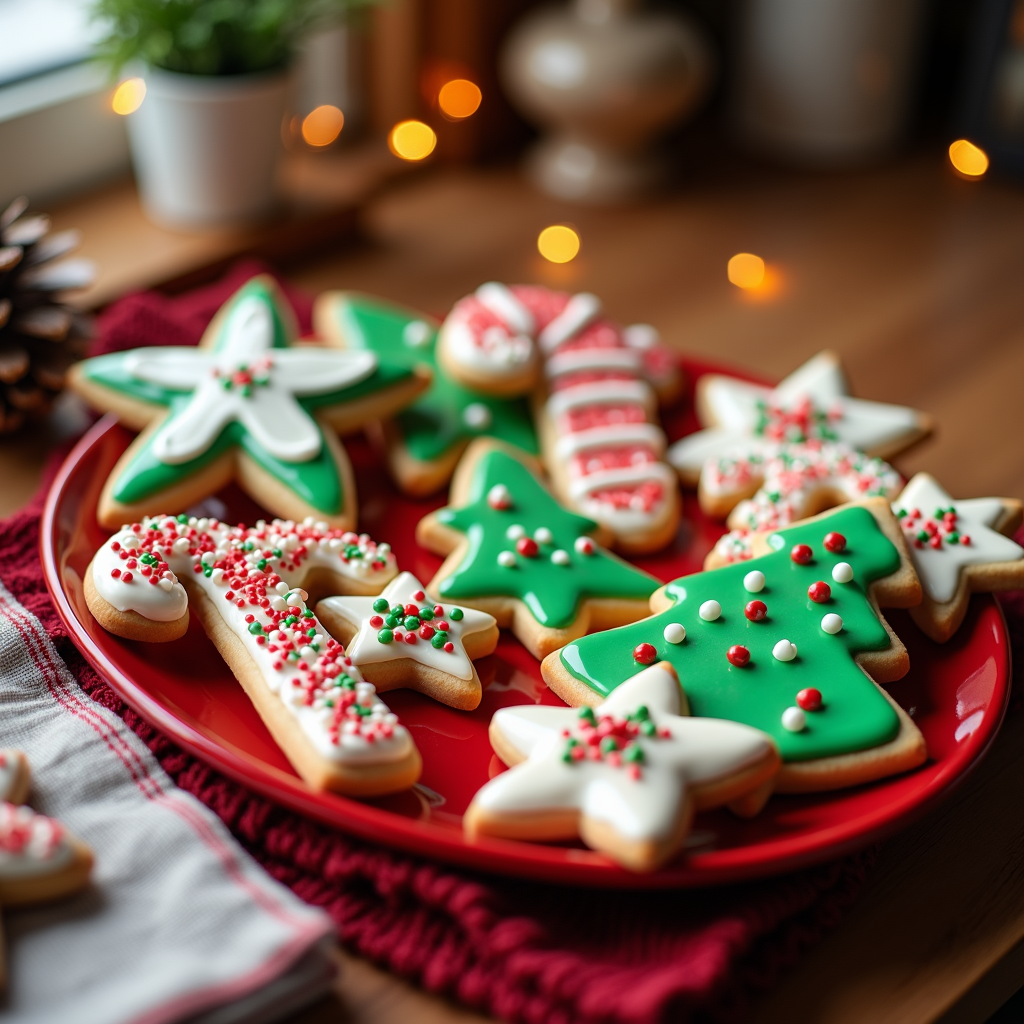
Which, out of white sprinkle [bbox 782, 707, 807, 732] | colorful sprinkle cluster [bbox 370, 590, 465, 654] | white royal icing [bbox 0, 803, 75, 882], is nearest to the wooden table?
white sprinkle [bbox 782, 707, 807, 732]

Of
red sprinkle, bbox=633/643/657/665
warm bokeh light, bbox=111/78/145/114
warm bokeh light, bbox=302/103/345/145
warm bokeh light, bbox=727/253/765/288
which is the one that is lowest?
warm bokeh light, bbox=727/253/765/288

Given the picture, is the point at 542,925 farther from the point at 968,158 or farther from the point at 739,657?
the point at 968,158

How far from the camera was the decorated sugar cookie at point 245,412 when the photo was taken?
1058 millimetres

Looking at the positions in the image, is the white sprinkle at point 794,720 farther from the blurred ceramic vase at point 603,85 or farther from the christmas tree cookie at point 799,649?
the blurred ceramic vase at point 603,85

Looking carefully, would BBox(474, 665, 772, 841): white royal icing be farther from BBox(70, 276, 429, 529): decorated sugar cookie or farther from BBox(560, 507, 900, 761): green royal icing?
BBox(70, 276, 429, 529): decorated sugar cookie

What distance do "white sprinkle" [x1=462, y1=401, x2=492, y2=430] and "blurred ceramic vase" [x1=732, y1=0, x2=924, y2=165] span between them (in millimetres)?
1017

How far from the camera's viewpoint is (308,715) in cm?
84

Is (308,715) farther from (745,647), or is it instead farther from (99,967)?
(745,647)

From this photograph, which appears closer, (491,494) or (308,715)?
(308,715)

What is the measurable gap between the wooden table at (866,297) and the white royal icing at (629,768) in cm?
15

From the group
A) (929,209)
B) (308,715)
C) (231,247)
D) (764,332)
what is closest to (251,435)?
(308,715)

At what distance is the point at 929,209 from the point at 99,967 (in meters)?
1.61

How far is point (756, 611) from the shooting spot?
3.06 ft

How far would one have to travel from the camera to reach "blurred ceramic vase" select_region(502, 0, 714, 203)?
1712mm
